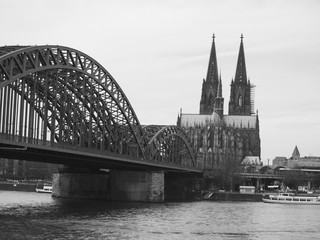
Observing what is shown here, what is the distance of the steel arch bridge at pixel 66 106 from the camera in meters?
68.7

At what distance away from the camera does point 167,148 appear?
13412cm

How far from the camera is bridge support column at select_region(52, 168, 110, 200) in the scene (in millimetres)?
113688

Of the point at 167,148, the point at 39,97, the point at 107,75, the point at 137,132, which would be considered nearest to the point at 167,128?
the point at 167,148

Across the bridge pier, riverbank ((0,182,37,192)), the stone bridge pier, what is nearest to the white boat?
riverbank ((0,182,37,192))

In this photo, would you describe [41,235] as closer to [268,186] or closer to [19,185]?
[19,185]

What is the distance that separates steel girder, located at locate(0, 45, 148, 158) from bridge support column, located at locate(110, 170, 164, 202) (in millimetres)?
3308

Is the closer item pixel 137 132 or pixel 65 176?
pixel 137 132

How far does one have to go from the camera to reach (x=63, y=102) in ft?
278

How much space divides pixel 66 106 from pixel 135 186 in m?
23.9

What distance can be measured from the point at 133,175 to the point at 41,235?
2205 inches

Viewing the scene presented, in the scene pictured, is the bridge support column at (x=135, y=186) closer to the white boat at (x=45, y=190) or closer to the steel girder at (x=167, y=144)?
the steel girder at (x=167, y=144)

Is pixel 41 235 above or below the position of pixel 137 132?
below

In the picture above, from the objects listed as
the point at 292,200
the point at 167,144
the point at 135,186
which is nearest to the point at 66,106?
the point at 135,186

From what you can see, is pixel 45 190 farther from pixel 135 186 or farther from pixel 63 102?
pixel 63 102
